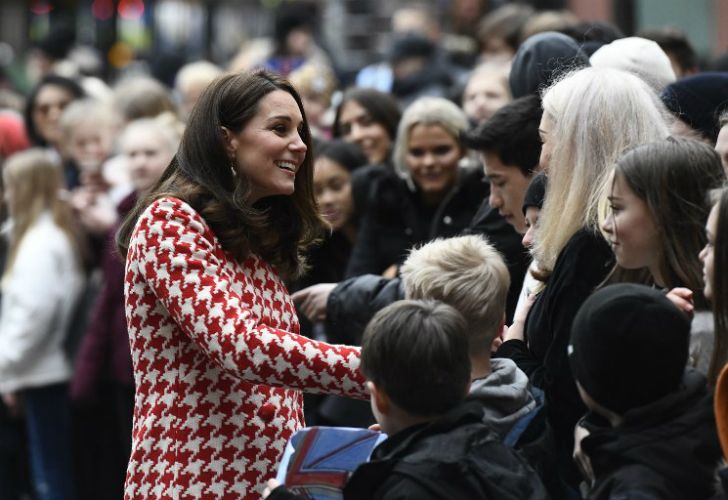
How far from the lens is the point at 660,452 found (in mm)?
3643

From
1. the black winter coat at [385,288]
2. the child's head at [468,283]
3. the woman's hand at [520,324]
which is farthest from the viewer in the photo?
the black winter coat at [385,288]

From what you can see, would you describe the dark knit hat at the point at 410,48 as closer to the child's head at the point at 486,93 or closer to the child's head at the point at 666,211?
the child's head at the point at 486,93

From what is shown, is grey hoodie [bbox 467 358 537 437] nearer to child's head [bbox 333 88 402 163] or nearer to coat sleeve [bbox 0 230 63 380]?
child's head [bbox 333 88 402 163]

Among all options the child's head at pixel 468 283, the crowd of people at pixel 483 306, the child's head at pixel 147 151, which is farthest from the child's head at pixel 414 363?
the child's head at pixel 147 151

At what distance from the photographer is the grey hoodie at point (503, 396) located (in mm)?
4172

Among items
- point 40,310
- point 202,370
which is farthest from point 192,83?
point 202,370

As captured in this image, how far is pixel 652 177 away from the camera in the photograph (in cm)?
421

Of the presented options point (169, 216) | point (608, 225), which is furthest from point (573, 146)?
point (169, 216)

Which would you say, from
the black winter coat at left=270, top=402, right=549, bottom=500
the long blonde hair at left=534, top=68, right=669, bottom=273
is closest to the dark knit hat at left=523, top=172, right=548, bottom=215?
the long blonde hair at left=534, top=68, right=669, bottom=273

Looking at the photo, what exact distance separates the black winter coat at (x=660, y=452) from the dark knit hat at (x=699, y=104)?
190 cm

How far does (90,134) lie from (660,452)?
6.62 m

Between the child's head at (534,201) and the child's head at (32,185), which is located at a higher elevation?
the child's head at (534,201)

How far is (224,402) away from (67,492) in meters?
4.84

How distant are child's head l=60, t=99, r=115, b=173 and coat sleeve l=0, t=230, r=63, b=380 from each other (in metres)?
0.91
